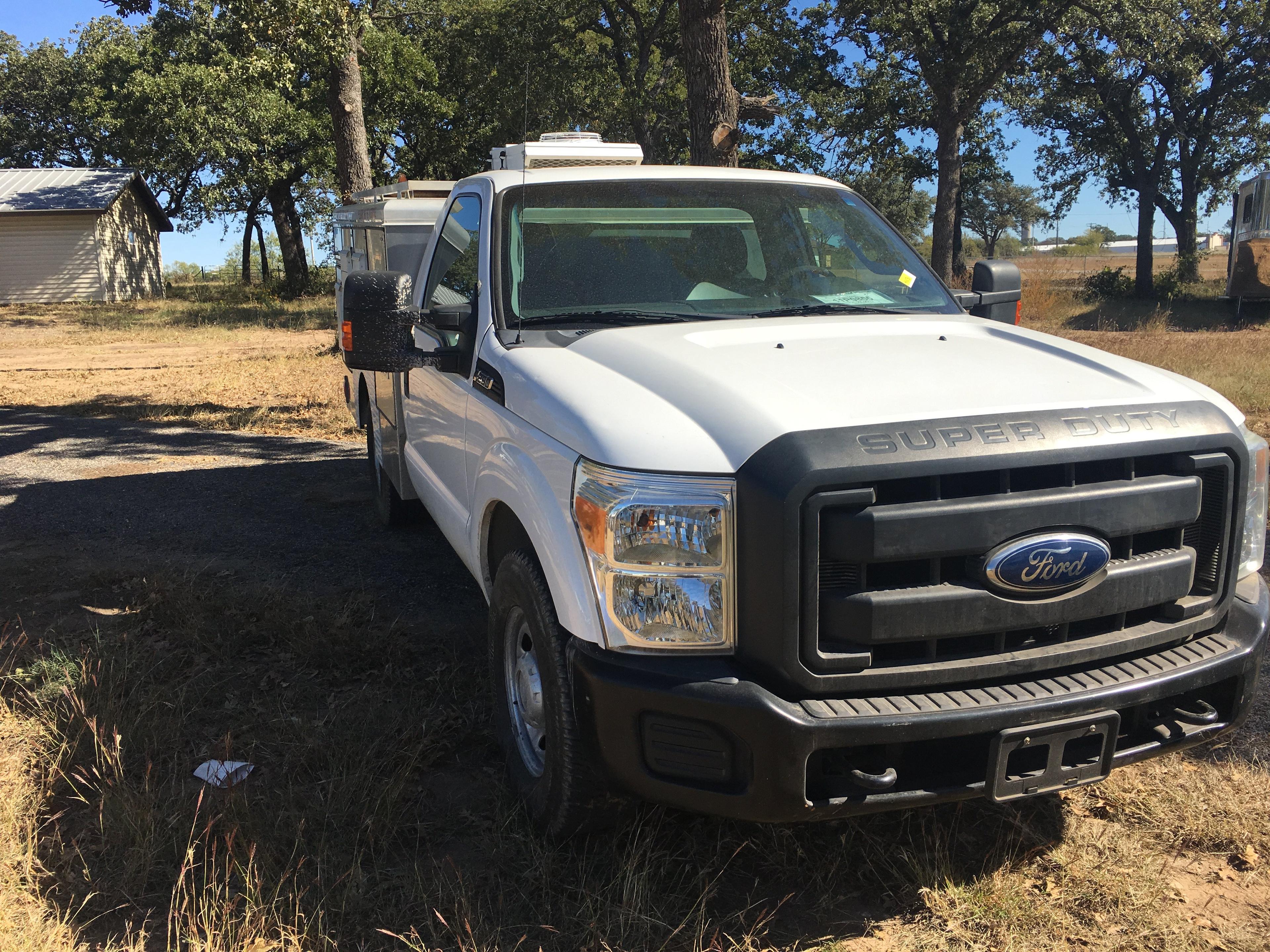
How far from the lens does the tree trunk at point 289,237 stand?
109ft

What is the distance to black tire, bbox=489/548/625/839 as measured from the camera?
9.02 feet

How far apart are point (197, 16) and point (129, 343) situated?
335 inches

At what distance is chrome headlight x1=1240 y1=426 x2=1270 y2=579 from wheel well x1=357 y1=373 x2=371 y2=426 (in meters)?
5.12

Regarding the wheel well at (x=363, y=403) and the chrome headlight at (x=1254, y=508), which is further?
the wheel well at (x=363, y=403)

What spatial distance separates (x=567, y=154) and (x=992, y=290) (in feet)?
7.82

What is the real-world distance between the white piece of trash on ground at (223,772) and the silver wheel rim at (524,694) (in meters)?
0.93

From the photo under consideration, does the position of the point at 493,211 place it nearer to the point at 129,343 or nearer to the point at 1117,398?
the point at 1117,398

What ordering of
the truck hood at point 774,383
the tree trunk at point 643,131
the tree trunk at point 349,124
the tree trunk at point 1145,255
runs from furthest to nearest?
the tree trunk at point 1145,255, the tree trunk at point 643,131, the tree trunk at point 349,124, the truck hood at point 774,383

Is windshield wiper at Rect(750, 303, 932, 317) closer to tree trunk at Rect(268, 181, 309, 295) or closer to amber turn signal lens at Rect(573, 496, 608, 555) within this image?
amber turn signal lens at Rect(573, 496, 608, 555)

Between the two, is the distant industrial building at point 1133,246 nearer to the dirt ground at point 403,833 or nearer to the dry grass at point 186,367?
the dry grass at point 186,367

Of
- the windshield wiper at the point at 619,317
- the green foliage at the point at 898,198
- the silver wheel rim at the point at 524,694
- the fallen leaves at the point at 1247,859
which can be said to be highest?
the green foliage at the point at 898,198

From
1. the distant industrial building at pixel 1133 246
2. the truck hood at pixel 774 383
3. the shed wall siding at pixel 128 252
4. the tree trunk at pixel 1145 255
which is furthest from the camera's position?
the distant industrial building at pixel 1133 246

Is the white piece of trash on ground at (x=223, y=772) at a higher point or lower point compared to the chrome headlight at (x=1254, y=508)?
lower

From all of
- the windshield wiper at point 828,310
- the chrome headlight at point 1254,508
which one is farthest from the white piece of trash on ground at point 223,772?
the chrome headlight at point 1254,508
